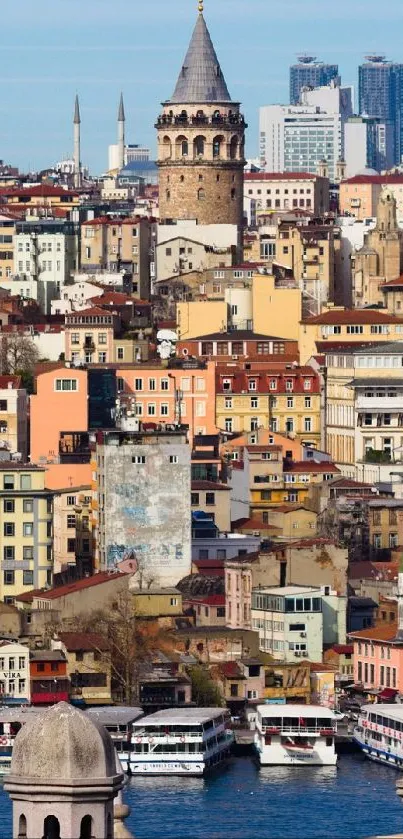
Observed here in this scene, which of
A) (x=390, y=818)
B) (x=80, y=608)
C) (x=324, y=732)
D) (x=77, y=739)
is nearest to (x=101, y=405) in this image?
(x=80, y=608)

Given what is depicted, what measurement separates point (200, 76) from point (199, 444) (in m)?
22.4

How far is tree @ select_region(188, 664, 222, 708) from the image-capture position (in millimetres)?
39062

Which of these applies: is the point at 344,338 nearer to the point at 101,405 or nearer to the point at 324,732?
the point at 101,405

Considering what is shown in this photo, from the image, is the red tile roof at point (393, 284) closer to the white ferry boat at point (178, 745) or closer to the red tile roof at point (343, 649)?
the red tile roof at point (343, 649)

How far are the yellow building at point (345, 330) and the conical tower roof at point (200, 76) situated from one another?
13422mm

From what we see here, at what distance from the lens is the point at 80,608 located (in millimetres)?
40500

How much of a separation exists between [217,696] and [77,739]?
32.8m

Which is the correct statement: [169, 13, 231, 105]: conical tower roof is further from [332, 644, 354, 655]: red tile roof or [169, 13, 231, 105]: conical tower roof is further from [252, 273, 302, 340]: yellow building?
[332, 644, 354, 655]: red tile roof

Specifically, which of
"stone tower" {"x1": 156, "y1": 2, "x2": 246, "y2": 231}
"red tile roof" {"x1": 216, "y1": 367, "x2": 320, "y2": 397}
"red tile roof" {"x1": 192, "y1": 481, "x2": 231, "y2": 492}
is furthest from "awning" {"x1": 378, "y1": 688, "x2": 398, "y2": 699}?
"stone tower" {"x1": 156, "y1": 2, "x2": 246, "y2": 231}

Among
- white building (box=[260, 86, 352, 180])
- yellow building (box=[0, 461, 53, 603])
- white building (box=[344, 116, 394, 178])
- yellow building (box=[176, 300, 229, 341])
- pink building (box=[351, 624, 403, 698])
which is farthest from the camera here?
white building (box=[260, 86, 352, 180])

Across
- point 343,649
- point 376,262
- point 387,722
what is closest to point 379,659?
point 343,649

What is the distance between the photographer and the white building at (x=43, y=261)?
7412 centimetres

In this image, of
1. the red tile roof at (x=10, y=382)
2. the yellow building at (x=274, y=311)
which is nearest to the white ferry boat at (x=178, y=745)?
the red tile roof at (x=10, y=382)

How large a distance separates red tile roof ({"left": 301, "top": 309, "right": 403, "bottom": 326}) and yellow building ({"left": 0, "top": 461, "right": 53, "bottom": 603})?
1726 cm
